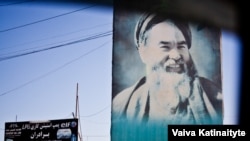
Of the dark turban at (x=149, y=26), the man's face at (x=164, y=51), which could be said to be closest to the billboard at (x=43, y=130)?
the man's face at (x=164, y=51)

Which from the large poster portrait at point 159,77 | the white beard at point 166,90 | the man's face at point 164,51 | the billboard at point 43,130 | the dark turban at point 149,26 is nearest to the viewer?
the dark turban at point 149,26

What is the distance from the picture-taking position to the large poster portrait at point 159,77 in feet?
17.3

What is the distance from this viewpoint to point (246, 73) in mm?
2006

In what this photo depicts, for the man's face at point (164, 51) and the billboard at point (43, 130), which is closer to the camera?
Result: the man's face at point (164, 51)

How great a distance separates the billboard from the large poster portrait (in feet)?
2.77

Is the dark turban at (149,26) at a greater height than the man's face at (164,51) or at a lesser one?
greater

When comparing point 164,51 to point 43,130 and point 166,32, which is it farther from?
point 43,130

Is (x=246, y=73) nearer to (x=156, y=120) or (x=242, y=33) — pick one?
(x=242, y=33)

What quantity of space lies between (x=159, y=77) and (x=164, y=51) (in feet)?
1.14

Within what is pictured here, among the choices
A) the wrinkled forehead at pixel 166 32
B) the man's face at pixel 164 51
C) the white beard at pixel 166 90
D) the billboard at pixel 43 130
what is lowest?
the billboard at pixel 43 130

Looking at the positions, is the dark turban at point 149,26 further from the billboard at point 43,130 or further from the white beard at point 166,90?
the billboard at point 43,130

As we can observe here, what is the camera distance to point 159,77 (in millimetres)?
5527

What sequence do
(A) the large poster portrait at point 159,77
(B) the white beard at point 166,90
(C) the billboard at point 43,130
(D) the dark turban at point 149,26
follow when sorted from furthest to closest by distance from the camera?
(C) the billboard at point 43,130 → (B) the white beard at point 166,90 → (A) the large poster portrait at point 159,77 → (D) the dark turban at point 149,26

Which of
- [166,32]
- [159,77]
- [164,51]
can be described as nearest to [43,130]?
[159,77]
